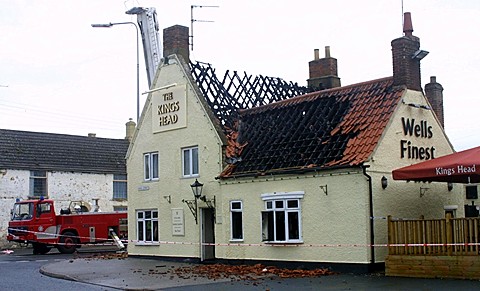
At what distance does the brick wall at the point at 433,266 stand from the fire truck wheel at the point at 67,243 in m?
21.4

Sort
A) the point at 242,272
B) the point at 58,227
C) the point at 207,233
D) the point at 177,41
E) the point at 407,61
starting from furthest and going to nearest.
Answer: the point at 58,227 < the point at 177,41 < the point at 207,233 < the point at 407,61 < the point at 242,272

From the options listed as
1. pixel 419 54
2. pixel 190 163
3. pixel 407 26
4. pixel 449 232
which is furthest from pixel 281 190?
pixel 407 26

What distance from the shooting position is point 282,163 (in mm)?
22641

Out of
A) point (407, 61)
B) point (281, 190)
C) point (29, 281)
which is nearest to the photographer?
point (29, 281)

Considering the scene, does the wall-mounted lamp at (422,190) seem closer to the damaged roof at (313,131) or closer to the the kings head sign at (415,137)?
the the kings head sign at (415,137)

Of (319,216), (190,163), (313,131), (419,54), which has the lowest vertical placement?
(319,216)

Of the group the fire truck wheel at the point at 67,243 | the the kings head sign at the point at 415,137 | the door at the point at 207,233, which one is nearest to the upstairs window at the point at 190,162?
the door at the point at 207,233

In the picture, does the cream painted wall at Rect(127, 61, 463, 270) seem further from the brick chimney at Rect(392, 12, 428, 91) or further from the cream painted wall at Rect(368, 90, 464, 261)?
the brick chimney at Rect(392, 12, 428, 91)

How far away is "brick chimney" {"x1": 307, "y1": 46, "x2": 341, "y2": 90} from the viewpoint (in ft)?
95.7

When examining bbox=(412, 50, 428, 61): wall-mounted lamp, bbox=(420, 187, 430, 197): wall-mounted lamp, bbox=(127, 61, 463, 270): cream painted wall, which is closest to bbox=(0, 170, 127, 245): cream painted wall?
bbox=(127, 61, 463, 270): cream painted wall

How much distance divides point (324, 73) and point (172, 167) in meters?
7.92

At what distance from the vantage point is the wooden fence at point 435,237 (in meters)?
17.6

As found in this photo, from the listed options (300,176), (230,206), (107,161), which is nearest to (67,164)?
(107,161)

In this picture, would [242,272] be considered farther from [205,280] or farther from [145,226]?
[145,226]
